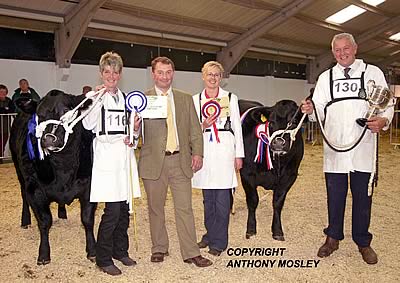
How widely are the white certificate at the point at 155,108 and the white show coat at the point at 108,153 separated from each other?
174mm

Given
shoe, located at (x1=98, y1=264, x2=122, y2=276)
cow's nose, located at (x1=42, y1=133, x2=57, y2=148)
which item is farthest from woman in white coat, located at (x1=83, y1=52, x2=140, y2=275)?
cow's nose, located at (x1=42, y1=133, x2=57, y2=148)

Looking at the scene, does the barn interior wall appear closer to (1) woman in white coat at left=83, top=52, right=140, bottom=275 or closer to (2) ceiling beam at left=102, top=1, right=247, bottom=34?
(2) ceiling beam at left=102, top=1, right=247, bottom=34

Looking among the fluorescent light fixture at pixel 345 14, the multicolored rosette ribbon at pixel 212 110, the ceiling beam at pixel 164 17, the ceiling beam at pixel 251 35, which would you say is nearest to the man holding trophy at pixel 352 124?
the multicolored rosette ribbon at pixel 212 110

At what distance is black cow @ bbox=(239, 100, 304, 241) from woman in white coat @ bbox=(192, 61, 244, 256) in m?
0.47

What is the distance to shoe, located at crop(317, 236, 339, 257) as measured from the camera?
11.5 feet

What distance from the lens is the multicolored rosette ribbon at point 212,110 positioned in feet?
11.4

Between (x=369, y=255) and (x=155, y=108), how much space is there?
1984 mm

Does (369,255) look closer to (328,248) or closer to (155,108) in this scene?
(328,248)

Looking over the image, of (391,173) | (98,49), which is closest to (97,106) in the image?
(391,173)

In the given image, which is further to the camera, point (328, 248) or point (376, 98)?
point (328, 248)

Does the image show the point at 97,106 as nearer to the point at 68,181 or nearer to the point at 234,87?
the point at 68,181

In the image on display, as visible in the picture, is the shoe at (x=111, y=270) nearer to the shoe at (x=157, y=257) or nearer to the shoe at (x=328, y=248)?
the shoe at (x=157, y=257)

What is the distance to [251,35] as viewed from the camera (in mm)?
14711

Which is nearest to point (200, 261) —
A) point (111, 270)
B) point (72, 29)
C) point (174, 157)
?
point (111, 270)
